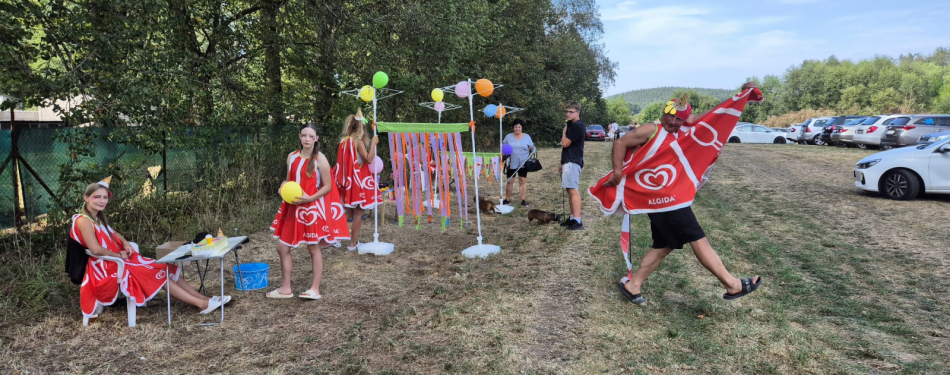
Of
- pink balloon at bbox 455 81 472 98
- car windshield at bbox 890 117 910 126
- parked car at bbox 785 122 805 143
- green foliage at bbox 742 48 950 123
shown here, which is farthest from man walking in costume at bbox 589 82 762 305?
green foliage at bbox 742 48 950 123

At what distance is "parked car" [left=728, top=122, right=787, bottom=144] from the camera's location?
29188 millimetres

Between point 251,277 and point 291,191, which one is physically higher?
point 291,191

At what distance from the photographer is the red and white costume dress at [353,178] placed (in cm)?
587

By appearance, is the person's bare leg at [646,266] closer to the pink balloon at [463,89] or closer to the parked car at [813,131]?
the pink balloon at [463,89]

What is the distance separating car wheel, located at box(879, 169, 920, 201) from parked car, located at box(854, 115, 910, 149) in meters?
12.5

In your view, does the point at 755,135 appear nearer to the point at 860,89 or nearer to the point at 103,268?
the point at 103,268

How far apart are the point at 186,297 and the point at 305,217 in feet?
3.44

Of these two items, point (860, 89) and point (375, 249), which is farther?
point (860, 89)

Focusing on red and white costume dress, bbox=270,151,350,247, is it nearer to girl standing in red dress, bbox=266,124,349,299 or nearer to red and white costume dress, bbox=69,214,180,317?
girl standing in red dress, bbox=266,124,349,299

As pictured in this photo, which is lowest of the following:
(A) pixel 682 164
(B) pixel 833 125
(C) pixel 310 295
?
(C) pixel 310 295

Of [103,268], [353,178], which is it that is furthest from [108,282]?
[353,178]

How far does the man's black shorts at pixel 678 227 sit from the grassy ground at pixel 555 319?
0.58m

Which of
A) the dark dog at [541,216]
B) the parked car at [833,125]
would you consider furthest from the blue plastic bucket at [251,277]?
the parked car at [833,125]

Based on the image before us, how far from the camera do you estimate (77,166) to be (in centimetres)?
589
